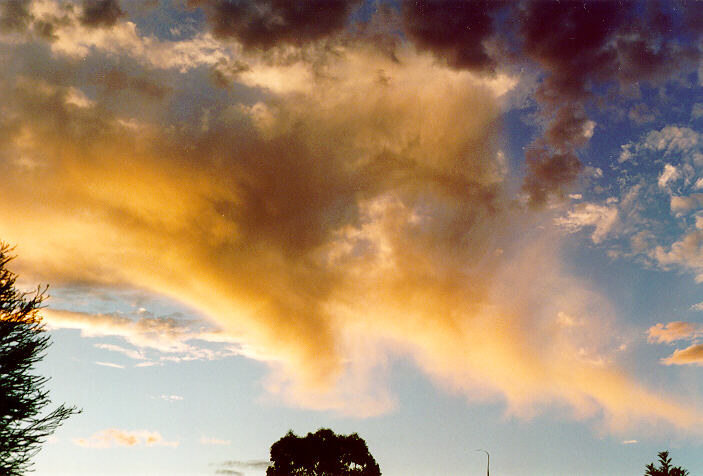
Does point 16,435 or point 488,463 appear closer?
point 16,435

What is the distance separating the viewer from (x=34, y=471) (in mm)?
25234

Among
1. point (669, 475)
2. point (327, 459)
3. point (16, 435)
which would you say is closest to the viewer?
point (16, 435)

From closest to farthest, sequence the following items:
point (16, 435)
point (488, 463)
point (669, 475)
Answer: point (16, 435)
point (669, 475)
point (488, 463)

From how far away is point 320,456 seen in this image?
58312mm

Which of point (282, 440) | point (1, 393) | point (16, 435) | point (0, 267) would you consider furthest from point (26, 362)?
point (282, 440)

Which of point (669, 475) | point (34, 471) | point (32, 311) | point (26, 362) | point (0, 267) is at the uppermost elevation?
point (0, 267)

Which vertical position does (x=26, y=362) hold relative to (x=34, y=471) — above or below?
above

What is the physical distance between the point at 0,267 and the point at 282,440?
40301mm

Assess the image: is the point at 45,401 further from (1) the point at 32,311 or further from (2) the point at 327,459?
(2) the point at 327,459

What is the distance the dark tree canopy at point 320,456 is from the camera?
5794cm

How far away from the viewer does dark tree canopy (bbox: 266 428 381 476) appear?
2281 inches

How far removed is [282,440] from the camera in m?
59.2

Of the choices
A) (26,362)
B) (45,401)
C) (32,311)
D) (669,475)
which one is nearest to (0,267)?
(32,311)

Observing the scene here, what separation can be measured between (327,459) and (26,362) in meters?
39.7
